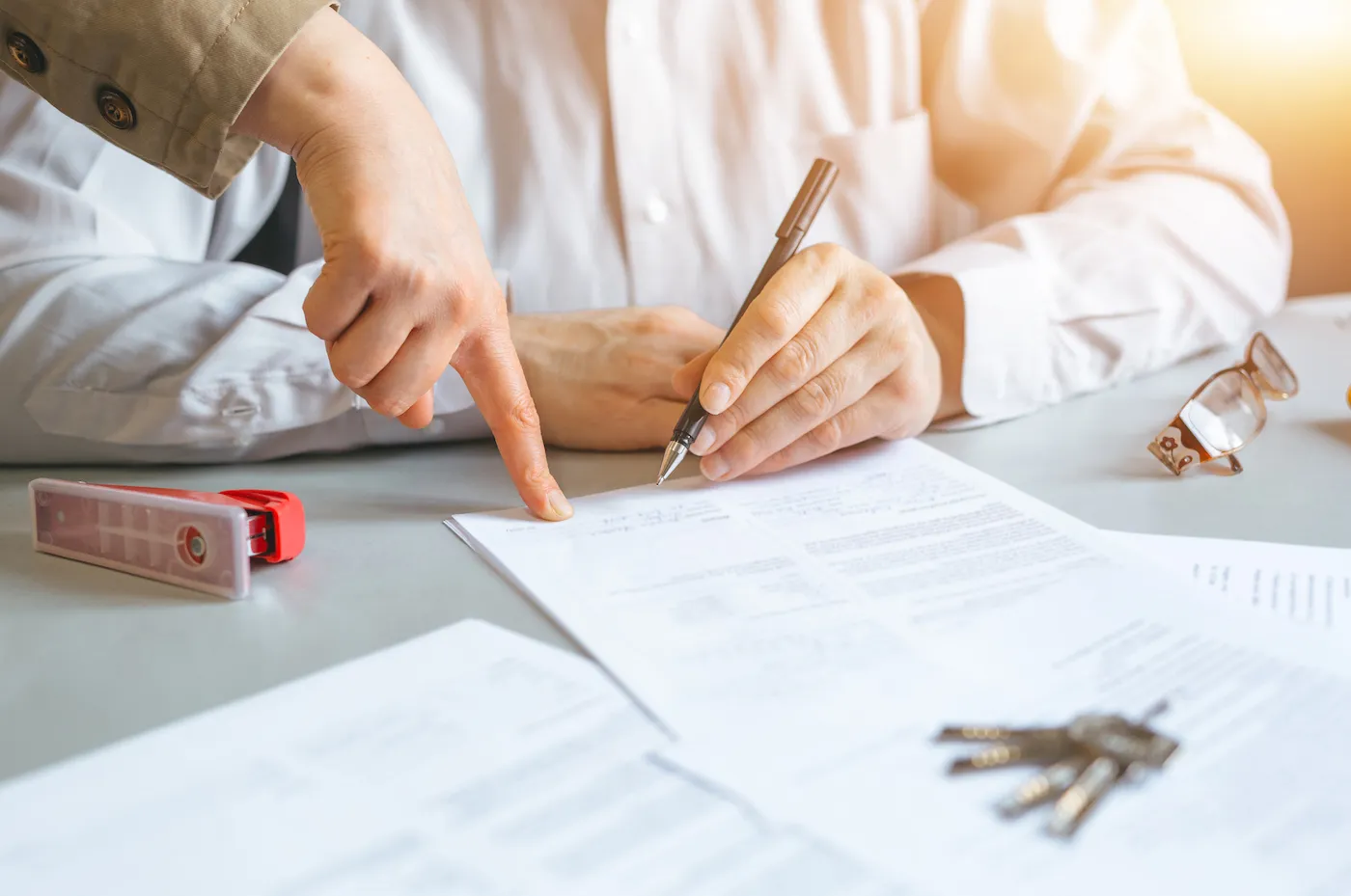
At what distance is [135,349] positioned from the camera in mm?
795

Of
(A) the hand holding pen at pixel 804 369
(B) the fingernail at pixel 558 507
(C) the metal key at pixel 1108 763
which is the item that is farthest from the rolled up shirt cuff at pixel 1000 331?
(C) the metal key at pixel 1108 763

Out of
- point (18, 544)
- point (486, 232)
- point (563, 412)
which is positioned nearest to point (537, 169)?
point (486, 232)

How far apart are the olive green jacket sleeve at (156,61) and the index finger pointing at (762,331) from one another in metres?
0.32

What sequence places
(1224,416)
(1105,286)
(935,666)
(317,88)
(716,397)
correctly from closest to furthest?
1. (935,666)
2. (317,88)
3. (716,397)
4. (1224,416)
5. (1105,286)

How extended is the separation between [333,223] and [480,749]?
306mm

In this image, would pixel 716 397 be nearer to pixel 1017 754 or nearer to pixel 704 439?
pixel 704 439

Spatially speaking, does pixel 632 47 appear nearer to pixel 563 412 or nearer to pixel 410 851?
pixel 563 412

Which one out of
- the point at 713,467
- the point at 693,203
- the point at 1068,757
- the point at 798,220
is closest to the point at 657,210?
the point at 693,203

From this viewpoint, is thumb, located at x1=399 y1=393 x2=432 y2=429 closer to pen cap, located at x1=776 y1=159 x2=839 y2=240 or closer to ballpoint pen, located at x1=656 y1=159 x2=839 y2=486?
ballpoint pen, located at x1=656 y1=159 x2=839 y2=486

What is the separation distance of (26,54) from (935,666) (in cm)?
62

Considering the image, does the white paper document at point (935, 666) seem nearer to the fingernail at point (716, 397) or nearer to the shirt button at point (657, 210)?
the fingernail at point (716, 397)

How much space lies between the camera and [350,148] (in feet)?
1.91

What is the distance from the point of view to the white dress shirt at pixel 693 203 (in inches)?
31.4

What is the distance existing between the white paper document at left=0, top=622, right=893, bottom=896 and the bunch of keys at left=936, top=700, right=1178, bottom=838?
3.1 inches
